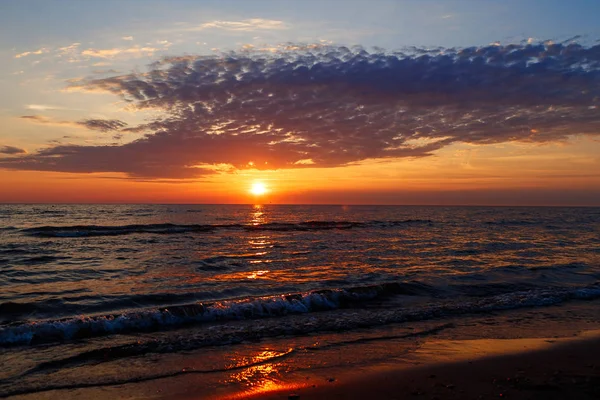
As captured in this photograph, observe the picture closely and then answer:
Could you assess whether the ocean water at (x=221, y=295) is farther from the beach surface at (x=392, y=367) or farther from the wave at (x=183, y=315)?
the beach surface at (x=392, y=367)

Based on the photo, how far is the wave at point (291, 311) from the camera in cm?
1047

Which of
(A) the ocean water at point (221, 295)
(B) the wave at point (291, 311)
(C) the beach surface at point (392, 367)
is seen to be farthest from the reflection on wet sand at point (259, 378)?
(B) the wave at point (291, 311)

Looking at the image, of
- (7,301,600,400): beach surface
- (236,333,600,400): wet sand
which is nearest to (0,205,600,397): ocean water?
(7,301,600,400): beach surface

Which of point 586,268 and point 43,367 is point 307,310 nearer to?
point 43,367

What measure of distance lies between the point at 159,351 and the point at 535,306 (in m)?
11.8

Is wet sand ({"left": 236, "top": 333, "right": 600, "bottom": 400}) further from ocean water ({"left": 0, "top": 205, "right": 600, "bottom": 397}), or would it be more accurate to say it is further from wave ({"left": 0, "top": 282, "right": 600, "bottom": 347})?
wave ({"left": 0, "top": 282, "right": 600, "bottom": 347})

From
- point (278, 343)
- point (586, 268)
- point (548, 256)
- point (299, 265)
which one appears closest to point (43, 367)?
point (278, 343)

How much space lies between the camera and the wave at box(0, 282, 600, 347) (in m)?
10.5

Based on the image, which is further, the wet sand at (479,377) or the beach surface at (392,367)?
the beach surface at (392,367)

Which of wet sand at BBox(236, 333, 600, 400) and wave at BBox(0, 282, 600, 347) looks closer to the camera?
wet sand at BBox(236, 333, 600, 400)

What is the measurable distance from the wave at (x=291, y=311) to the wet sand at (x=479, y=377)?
10.8 ft

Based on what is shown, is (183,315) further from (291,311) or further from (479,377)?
(479,377)

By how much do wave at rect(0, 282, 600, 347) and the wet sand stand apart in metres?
3.29

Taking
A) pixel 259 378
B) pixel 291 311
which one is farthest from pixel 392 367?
pixel 291 311
